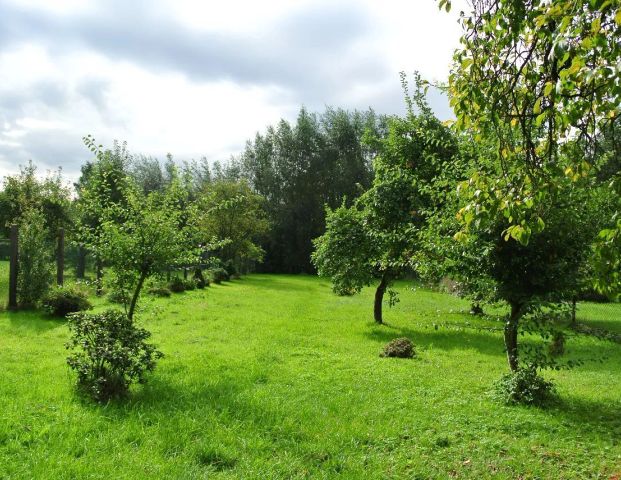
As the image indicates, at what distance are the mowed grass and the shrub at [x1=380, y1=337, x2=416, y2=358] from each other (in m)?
0.20

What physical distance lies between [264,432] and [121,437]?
4.80ft

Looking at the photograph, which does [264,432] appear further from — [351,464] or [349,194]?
[349,194]

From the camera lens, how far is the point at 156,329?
1151cm

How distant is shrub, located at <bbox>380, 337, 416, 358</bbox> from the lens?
32.3ft

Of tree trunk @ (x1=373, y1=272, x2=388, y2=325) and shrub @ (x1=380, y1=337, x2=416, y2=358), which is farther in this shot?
tree trunk @ (x1=373, y1=272, x2=388, y2=325)

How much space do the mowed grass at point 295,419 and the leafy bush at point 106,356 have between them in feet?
0.87

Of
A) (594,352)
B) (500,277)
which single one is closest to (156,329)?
(500,277)

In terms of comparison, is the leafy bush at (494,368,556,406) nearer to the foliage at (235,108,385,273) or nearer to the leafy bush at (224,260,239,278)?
the leafy bush at (224,260,239,278)

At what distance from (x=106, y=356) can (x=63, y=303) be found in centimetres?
713

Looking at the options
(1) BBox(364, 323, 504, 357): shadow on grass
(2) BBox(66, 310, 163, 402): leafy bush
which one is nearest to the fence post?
(2) BBox(66, 310, 163, 402): leafy bush

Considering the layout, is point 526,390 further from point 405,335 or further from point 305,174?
Answer: point 305,174

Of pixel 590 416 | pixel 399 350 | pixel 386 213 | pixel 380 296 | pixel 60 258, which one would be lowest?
pixel 590 416

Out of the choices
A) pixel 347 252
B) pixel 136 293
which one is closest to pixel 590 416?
pixel 136 293

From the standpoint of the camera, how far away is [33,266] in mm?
12883
